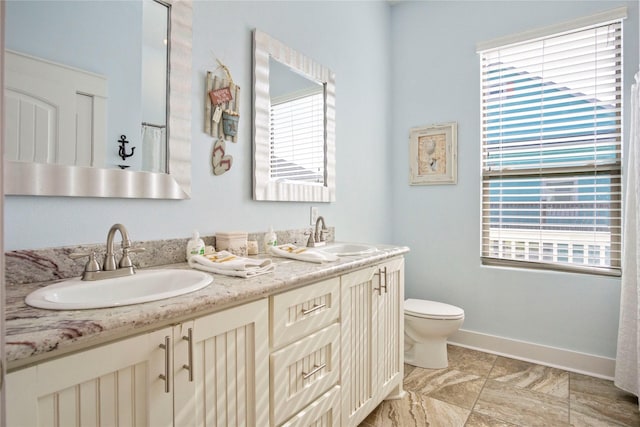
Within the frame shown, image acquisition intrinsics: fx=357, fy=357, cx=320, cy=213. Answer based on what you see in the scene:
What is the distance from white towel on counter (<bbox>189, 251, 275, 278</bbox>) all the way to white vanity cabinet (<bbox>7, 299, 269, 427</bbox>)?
16 centimetres

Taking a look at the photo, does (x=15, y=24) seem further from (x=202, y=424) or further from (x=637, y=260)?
(x=637, y=260)

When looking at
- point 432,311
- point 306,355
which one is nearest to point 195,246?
point 306,355

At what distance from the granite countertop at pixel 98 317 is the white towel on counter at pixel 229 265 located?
0.03 meters

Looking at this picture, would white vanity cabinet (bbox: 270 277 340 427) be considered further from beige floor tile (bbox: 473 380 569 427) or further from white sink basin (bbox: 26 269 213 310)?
beige floor tile (bbox: 473 380 569 427)

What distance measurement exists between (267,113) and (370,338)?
4.23ft

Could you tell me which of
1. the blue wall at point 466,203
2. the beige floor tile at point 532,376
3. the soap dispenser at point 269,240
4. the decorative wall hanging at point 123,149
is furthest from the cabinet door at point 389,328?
the decorative wall hanging at point 123,149

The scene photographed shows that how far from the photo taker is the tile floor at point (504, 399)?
6.26ft

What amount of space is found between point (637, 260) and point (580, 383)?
88 cm

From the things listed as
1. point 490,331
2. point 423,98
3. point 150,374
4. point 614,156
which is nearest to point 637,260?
point 614,156

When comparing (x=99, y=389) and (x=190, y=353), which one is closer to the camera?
(x=99, y=389)

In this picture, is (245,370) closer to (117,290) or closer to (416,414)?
(117,290)

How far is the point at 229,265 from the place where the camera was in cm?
127

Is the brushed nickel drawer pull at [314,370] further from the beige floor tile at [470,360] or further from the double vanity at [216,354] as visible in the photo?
the beige floor tile at [470,360]

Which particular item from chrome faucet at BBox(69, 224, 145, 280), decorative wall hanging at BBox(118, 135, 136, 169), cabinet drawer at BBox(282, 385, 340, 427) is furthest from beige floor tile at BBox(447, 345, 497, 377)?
decorative wall hanging at BBox(118, 135, 136, 169)
